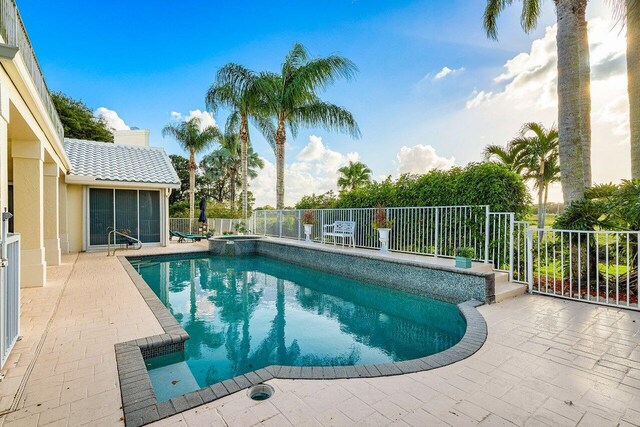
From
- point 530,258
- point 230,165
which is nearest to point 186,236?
point 530,258

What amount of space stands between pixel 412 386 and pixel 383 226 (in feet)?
20.6

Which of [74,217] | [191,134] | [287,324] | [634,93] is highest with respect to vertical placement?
[191,134]

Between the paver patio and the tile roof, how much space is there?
9.32 meters

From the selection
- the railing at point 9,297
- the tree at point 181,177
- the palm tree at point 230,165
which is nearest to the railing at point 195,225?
the palm tree at point 230,165

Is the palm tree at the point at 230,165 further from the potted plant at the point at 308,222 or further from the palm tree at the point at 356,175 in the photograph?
the potted plant at the point at 308,222

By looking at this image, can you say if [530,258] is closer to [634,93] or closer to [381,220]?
[381,220]

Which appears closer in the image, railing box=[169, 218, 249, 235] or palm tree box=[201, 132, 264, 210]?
railing box=[169, 218, 249, 235]

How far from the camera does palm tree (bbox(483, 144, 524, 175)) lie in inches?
598

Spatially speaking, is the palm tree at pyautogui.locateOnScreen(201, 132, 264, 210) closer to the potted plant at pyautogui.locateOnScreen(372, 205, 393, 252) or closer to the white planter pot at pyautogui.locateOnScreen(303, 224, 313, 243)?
the white planter pot at pyautogui.locateOnScreen(303, 224, 313, 243)

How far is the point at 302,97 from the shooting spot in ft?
45.3

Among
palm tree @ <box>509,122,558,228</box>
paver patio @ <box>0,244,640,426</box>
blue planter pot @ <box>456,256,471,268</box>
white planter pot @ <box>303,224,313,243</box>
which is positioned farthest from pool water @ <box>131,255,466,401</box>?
palm tree @ <box>509,122,558,228</box>

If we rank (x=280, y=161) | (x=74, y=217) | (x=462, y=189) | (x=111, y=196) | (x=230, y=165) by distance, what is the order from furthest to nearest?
(x=230, y=165) → (x=280, y=161) → (x=111, y=196) → (x=74, y=217) → (x=462, y=189)

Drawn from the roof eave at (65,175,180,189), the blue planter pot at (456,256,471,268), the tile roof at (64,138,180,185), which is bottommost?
the blue planter pot at (456,256,471,268)

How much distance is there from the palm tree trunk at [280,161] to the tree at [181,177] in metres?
21.8
